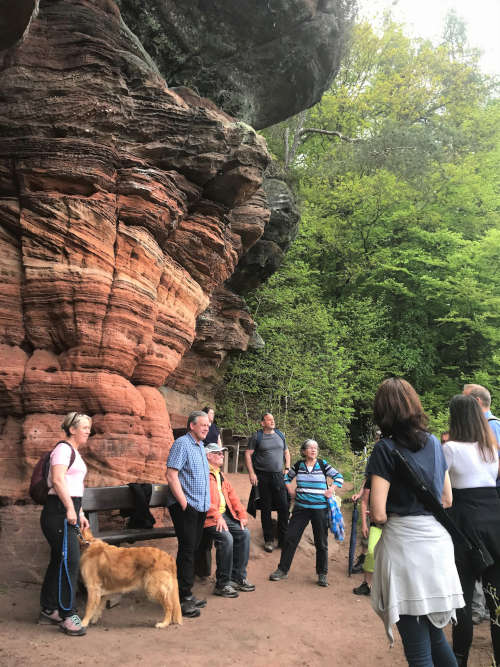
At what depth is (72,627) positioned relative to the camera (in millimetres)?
4977

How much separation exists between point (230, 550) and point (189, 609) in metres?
0.92

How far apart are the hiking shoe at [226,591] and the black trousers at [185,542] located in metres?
0.80

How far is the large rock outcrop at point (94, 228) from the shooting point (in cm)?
816

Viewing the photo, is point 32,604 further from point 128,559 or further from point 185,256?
point 185,256

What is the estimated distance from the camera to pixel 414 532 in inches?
125

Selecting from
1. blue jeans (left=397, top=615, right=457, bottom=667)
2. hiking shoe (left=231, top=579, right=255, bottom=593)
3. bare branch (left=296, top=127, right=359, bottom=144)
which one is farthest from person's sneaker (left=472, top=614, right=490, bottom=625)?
bare branch (left=296, top=127, right=359, bottom=144)

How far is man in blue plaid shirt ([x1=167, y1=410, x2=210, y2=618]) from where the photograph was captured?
19.0ft

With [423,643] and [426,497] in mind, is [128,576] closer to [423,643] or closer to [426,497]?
[423,643]

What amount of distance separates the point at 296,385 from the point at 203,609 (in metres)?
11.1

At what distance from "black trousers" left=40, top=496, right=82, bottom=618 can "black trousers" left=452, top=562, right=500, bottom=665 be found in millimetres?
3353

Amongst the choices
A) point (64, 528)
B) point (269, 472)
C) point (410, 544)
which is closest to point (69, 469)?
point (64, 528)

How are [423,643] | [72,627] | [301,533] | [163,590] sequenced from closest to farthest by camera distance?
[423,643], [72,627], [163,590], [301,533]

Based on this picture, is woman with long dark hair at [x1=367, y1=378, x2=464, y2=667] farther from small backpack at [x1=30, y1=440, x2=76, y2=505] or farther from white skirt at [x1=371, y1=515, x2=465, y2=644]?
small backpack at [x1=30, y1=440, x2=76, y2=505]

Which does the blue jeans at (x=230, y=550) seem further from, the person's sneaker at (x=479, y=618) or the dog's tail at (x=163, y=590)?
the person's sneaker at (x=479, y=618)
